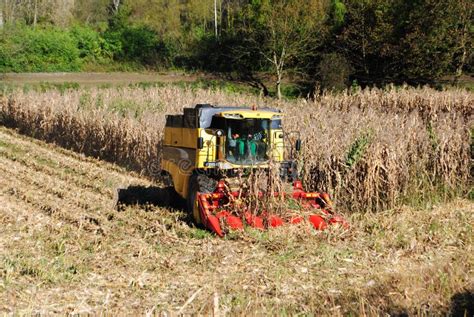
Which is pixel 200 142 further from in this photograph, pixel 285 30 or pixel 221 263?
pixel 285 30

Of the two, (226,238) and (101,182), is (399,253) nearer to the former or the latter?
(226,238)

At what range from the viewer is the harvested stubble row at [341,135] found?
10125 millimetres

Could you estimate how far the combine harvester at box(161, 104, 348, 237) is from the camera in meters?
8.64

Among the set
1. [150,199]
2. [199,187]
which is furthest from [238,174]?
[150,199]

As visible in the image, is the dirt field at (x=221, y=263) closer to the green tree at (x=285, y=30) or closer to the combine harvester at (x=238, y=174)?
the combine harvester at (x=238, y=174)

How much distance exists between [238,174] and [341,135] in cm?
332

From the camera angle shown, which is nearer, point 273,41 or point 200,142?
point 200,142

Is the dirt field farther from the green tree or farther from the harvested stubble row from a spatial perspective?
the green tree

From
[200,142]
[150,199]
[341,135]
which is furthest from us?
[341,135]

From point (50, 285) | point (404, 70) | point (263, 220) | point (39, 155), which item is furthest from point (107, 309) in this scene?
point (404, 70)

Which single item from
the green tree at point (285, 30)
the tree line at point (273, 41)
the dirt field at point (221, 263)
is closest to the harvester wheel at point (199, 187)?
Answer: the dirt field at point (221, 263)

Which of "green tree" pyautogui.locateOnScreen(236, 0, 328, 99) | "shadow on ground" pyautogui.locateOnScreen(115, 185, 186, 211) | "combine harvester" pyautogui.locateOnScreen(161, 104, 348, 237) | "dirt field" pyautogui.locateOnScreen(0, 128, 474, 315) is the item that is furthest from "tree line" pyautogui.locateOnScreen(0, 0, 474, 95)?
"dirt field" pyautogui.locateOnScreen(0, 128, 474, 315)

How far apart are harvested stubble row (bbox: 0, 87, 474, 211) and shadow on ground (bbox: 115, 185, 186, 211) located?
85.1 inches

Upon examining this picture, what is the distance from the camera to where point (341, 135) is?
449 inches
